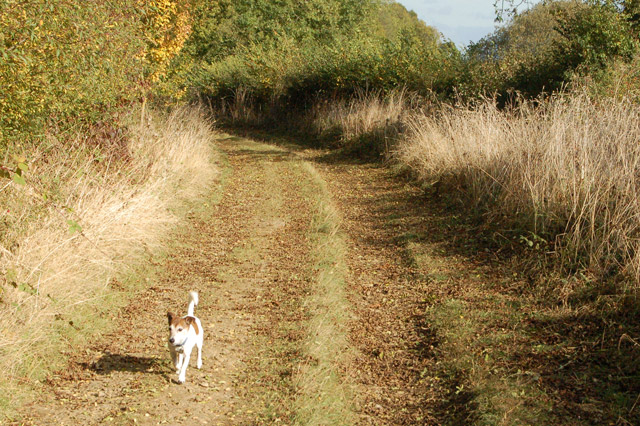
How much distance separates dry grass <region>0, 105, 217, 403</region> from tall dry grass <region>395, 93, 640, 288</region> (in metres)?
5.30

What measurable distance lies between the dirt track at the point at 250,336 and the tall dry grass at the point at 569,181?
161cm

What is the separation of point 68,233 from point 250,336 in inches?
107

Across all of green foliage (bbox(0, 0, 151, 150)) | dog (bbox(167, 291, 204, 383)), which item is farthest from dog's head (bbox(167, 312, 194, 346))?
green foliage (bbox(0, 0, 151, 150))

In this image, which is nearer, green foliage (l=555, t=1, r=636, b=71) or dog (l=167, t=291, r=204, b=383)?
dog (l=167, t=291, r=204, b=383)

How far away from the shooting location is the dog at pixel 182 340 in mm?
4934

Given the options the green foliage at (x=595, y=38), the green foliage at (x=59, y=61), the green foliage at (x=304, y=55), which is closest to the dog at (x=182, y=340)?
the green foliage at (x=59, y=61)

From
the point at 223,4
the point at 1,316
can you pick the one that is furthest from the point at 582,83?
the point at 223,4

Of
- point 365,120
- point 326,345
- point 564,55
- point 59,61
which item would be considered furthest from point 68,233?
point 564,55

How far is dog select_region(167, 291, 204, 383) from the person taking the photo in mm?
4934

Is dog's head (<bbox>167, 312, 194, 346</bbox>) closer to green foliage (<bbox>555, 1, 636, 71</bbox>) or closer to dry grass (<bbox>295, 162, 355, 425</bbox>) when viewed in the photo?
dry grass (<bbox>295, 162, 355, 425</bbox>)

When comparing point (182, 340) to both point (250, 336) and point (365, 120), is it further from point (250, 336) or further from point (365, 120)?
point (365, 120)

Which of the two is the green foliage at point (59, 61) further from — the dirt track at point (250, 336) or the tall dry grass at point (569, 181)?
the tall dry grass at point (569, 181)

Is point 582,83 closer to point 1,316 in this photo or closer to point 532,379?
point 532,379

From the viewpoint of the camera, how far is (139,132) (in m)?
11.6
